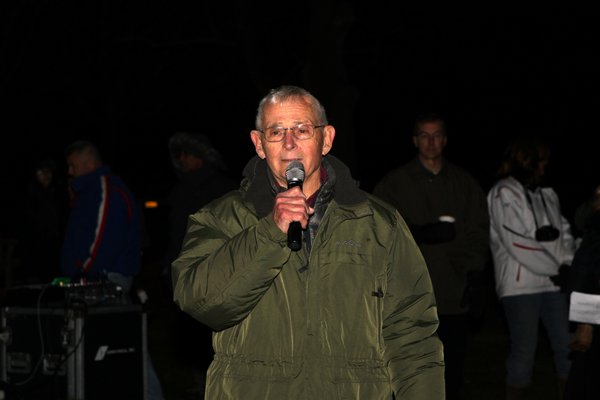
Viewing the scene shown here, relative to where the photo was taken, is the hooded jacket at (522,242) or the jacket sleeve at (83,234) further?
the jacket sleeve at (83,234)

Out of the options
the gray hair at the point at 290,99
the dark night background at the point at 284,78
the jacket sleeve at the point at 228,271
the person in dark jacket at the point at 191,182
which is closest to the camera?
the jacket sleeve at the point at 228,271

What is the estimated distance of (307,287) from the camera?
3.80m

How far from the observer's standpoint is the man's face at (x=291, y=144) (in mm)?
3807

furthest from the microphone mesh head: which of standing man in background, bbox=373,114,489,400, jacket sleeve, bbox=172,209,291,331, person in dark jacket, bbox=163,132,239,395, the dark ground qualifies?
person in dark jacket, bbox=163,132,239,395

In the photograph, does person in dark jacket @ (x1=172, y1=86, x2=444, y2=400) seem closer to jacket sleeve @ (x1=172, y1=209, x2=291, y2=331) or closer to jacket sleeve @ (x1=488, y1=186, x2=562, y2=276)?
jacket sleeve @ (x1=172, y1=209, x2=291, y2=331)

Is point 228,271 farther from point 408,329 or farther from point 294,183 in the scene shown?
point 408,329

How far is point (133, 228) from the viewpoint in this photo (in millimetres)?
8750

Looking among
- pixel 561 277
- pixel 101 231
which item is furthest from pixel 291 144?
pixel 101 231

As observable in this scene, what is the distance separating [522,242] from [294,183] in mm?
4947

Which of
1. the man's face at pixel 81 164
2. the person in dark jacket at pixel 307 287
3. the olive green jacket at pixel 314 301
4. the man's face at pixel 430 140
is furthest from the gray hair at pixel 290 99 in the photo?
the man's face at pixel 81 164

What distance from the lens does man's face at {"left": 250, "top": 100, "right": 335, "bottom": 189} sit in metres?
3.81

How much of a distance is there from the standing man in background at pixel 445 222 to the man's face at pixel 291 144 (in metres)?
3.90

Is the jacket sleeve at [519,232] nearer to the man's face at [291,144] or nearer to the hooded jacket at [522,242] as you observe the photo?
the hooded jacket at [522,242]

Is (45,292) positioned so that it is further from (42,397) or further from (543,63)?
(543,63)
